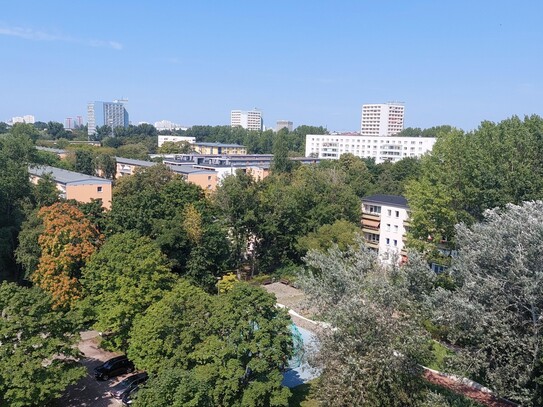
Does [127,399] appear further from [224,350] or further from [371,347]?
[371,347]

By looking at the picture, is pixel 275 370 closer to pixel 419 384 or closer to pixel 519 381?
pixel 419 384

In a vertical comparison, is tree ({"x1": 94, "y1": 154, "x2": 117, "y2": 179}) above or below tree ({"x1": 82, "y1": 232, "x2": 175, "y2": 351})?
above

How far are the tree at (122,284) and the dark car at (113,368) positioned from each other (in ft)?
2.23

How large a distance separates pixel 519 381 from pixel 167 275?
13.7 meters

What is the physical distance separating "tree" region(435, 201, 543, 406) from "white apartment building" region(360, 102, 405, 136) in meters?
146

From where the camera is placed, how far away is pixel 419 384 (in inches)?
570

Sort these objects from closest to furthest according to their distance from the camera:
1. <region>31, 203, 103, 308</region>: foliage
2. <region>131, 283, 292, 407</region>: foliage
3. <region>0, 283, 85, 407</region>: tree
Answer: <region>131, 283, 292, 407</region>: foliage, <region>0, 283, 85, 407</region>: tree, <region>31, 203, 103, 308</region>: foliage

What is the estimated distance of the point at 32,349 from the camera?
1471cm

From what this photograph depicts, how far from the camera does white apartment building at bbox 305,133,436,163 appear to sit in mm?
92562

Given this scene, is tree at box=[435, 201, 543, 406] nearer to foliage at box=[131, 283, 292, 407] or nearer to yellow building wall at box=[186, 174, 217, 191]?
foliage at box=[131, 283, 292, 407]

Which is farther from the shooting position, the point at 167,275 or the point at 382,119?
the point at 382,119

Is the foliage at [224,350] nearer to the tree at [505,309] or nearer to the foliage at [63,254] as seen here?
the tree at [505,309]

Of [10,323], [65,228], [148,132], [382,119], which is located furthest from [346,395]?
[382,119]

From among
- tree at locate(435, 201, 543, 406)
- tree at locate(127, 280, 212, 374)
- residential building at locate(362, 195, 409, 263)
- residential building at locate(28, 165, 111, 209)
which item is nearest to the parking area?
tree at locate(127, 280, 212, 374)
